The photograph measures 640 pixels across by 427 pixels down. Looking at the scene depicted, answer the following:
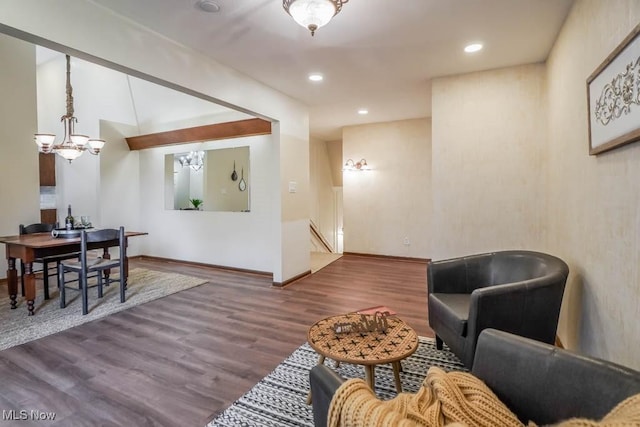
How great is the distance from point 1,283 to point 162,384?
433 cm

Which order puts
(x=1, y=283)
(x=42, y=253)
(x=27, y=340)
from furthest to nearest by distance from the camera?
(x=1, y=283), (x=42, y=253), (x=27, y=340)

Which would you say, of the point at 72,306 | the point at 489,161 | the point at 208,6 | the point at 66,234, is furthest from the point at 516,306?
the point at 66,234

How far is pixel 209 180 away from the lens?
552 centimetres

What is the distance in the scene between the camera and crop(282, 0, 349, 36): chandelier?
70.3 inches

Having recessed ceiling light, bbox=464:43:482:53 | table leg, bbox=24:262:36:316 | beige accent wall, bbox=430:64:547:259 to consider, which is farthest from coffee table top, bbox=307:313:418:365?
table leg, bbox=24:262:36:316

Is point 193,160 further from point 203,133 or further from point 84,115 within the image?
point 84,115

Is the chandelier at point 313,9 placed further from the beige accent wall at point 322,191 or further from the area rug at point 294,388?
the beige accent wall at point 322,191

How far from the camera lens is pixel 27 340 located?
8.96ft

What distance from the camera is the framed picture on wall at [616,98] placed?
134 cm

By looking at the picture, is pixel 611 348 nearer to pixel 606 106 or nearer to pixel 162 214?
pixel 606 106

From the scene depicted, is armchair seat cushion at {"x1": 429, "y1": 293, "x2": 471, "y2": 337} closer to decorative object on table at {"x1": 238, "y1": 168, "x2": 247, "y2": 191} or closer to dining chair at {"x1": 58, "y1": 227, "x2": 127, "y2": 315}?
dining chair at {"x1": 58, "y1": 227, "x2": 127, "y2": 315}

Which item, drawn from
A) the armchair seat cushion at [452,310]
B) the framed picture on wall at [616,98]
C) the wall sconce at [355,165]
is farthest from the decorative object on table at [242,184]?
the framed picture on wall at [616,98]

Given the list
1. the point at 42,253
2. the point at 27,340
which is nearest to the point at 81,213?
the point at 42,253

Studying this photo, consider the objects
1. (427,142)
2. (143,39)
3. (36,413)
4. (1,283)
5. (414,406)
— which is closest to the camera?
(414,406)
